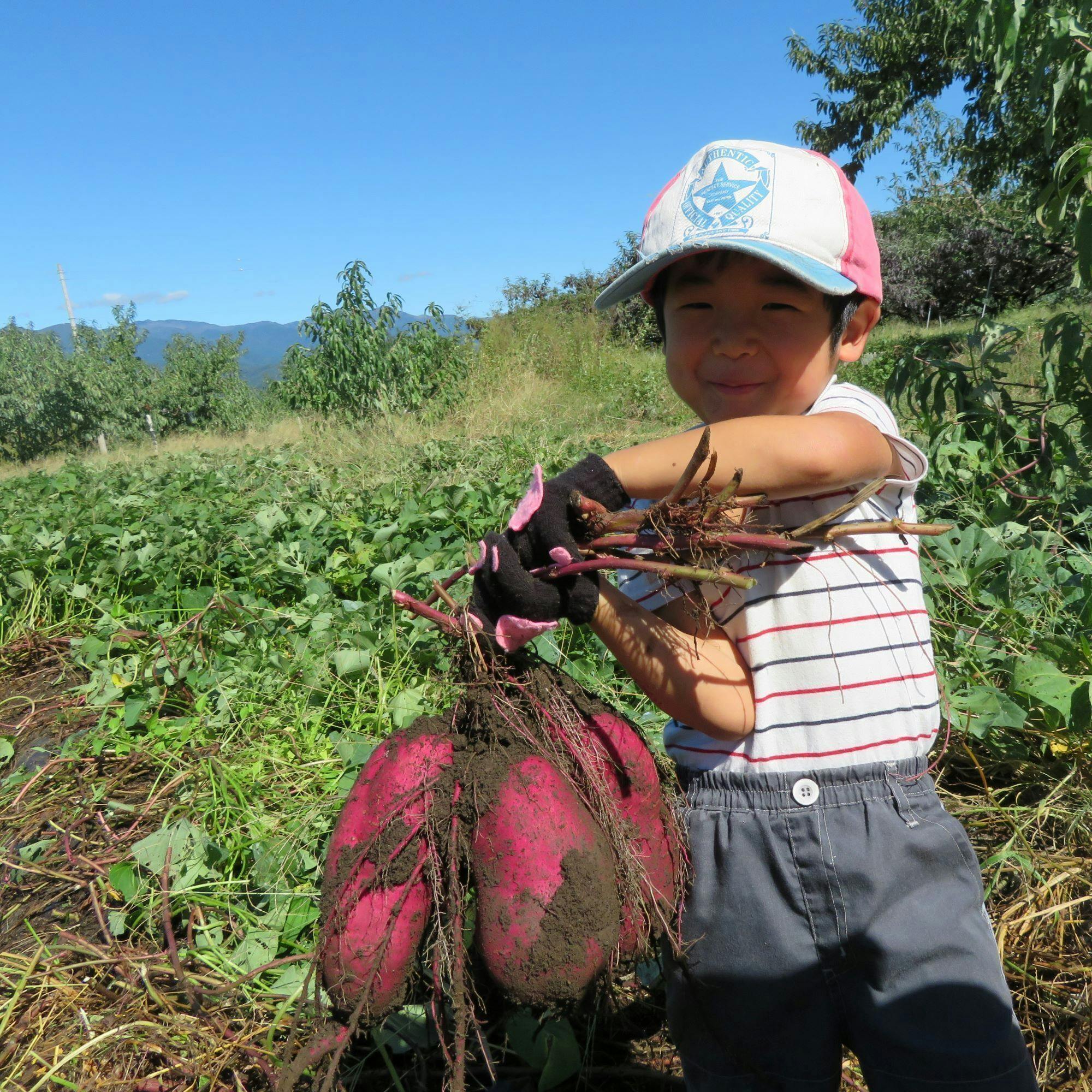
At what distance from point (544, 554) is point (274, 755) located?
1894 millimetres

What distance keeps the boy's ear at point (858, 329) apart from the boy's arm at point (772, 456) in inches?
8.0

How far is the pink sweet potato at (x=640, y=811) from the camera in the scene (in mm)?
1183

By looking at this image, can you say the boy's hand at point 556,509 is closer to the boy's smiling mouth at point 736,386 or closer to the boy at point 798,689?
the boy at point 798,689

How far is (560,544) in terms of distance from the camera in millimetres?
1055

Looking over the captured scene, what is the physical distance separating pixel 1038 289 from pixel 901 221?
179 inches

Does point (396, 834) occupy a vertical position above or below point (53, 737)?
above

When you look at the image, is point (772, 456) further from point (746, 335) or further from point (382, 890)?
point (382, 890)

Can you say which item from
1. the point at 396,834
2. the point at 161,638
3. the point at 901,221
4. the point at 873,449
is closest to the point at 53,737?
the point at 161,638

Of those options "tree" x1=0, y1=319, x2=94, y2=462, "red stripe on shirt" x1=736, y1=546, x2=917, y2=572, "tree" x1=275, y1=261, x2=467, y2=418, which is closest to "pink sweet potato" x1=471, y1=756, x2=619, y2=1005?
"red stripe on shirt" x1=736, y1=546, x2=917, y2=572

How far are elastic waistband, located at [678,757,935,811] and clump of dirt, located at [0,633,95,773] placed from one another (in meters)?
2.61

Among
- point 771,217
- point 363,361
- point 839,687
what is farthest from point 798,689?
point 363,361

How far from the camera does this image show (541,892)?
1.09 meters

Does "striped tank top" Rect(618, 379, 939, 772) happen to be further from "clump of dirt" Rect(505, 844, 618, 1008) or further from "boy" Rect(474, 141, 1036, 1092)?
"clump of dirt" Rect(505, 844, 618, 1008)

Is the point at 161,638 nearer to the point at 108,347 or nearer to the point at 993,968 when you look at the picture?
the point at 993,968
